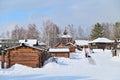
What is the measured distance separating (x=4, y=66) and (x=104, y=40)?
66.6 meters

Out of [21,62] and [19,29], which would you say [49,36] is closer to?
[19,29]

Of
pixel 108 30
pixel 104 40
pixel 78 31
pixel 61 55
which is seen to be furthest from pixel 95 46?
pixel 78 31

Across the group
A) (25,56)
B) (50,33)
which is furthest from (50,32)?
(25,56)

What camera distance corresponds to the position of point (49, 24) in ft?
359

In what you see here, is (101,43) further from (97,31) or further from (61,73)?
(61,73)

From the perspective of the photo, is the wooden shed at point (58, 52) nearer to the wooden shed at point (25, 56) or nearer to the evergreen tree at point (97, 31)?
the wooden shed at point (25, 56)

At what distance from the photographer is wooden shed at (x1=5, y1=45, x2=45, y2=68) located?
31.8 meters

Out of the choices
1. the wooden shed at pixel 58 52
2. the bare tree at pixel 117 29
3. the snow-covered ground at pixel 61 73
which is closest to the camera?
the snow-covered ground at pixel 61 73

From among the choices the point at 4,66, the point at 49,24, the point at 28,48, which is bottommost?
the point at 4,66

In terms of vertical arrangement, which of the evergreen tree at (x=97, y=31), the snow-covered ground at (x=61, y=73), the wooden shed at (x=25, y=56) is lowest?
the snow-covered ground at (x=61, y=73)

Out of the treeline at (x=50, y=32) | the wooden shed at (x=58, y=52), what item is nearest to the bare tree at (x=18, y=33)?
the treeline at (x=50, y=32)

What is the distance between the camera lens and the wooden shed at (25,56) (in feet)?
104

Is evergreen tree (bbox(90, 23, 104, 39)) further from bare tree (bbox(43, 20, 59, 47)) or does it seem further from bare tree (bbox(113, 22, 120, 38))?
bare tree (bbox(43, 20, 59, 47))

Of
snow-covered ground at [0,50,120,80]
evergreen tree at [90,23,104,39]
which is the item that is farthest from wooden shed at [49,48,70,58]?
evergreen tree at [90,23,104,39]
